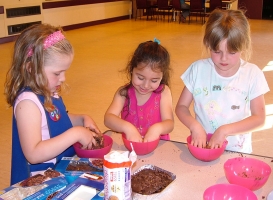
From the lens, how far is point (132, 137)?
A: 1300 mm

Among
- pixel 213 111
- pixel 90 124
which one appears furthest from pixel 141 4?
pixel 90 124

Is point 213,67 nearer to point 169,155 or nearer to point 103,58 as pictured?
point 169,155

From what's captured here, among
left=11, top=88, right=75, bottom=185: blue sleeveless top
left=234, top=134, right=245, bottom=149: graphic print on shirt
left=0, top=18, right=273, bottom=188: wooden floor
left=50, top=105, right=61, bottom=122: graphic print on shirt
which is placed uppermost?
left=50, top=105, right=61, bottom=122: graphic print on shirt

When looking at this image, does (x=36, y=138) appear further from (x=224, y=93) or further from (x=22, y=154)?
(x=224, y=93)

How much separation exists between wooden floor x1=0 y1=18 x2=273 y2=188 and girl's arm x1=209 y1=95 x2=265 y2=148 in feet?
→ 1.17

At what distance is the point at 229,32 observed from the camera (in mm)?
1398

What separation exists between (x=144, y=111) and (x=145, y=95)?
80 millimetres

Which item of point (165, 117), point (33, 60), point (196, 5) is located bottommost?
point (165, 117)

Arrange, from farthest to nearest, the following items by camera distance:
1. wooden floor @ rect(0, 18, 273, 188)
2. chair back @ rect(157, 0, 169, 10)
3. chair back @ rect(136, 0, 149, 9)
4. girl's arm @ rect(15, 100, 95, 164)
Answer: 1. chair back @ rect(136, 0, 149, 9)
2. chair back @ rect(157, 0, 169, 10)
3. wooden floor @ rect(0, 18, 273, 188)
4. girl's arm @ rect(15, 100, 95, 164)

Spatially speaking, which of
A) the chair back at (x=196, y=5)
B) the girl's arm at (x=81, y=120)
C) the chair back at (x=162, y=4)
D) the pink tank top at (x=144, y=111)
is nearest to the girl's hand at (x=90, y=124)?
the girl's arm at (x=81, y=120)

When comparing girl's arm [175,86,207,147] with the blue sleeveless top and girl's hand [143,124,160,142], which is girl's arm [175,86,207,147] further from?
the blue sleeveless top

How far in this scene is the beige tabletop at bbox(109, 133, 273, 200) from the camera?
1.01 m

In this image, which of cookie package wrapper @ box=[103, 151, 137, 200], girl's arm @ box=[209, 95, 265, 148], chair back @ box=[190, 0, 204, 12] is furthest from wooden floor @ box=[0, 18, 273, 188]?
cookie package wrapper @ box=[103, 151, 137, 200]

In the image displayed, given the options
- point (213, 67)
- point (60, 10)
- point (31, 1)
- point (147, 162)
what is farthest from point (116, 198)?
point (60, 10)
